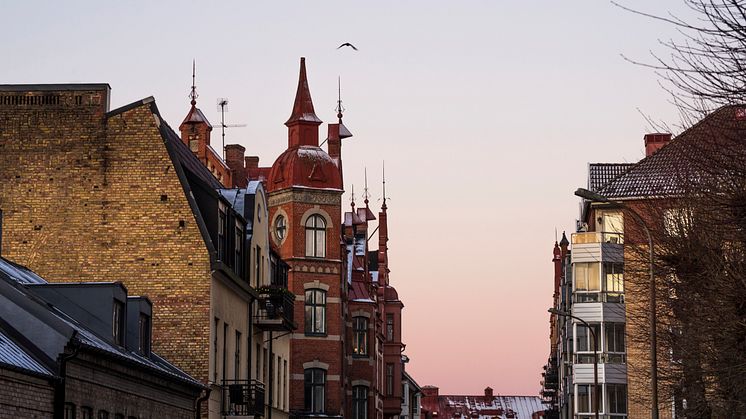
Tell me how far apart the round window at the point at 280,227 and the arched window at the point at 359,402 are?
42.3 ft

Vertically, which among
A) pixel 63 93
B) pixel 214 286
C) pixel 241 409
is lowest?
pixel 241 409

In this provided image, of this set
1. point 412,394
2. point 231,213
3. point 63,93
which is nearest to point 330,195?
point 231,213

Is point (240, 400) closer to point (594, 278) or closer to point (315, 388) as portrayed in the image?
point (315, 388)

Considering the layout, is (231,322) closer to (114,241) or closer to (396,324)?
(114,241)

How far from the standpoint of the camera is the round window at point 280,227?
6650 centimetres

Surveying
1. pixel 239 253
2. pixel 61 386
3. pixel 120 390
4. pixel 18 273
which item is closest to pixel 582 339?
pixel 239 253

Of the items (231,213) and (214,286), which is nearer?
(214,286)

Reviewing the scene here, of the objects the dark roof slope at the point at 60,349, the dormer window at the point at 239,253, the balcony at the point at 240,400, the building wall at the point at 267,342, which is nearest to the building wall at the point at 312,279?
the building wall at the point at 267,342

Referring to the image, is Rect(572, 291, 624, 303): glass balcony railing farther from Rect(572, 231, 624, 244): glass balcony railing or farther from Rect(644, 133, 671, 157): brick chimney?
Rect(644, 133, 671, 157): brick chimney

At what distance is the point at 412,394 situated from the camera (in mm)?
150250

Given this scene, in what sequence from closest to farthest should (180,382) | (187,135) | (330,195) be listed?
1. (180,382)
2. (330,195)
3. (187,135)

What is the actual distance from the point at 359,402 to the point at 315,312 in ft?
36.8

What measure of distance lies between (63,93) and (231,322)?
318 inches

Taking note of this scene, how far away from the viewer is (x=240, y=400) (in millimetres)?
42438
